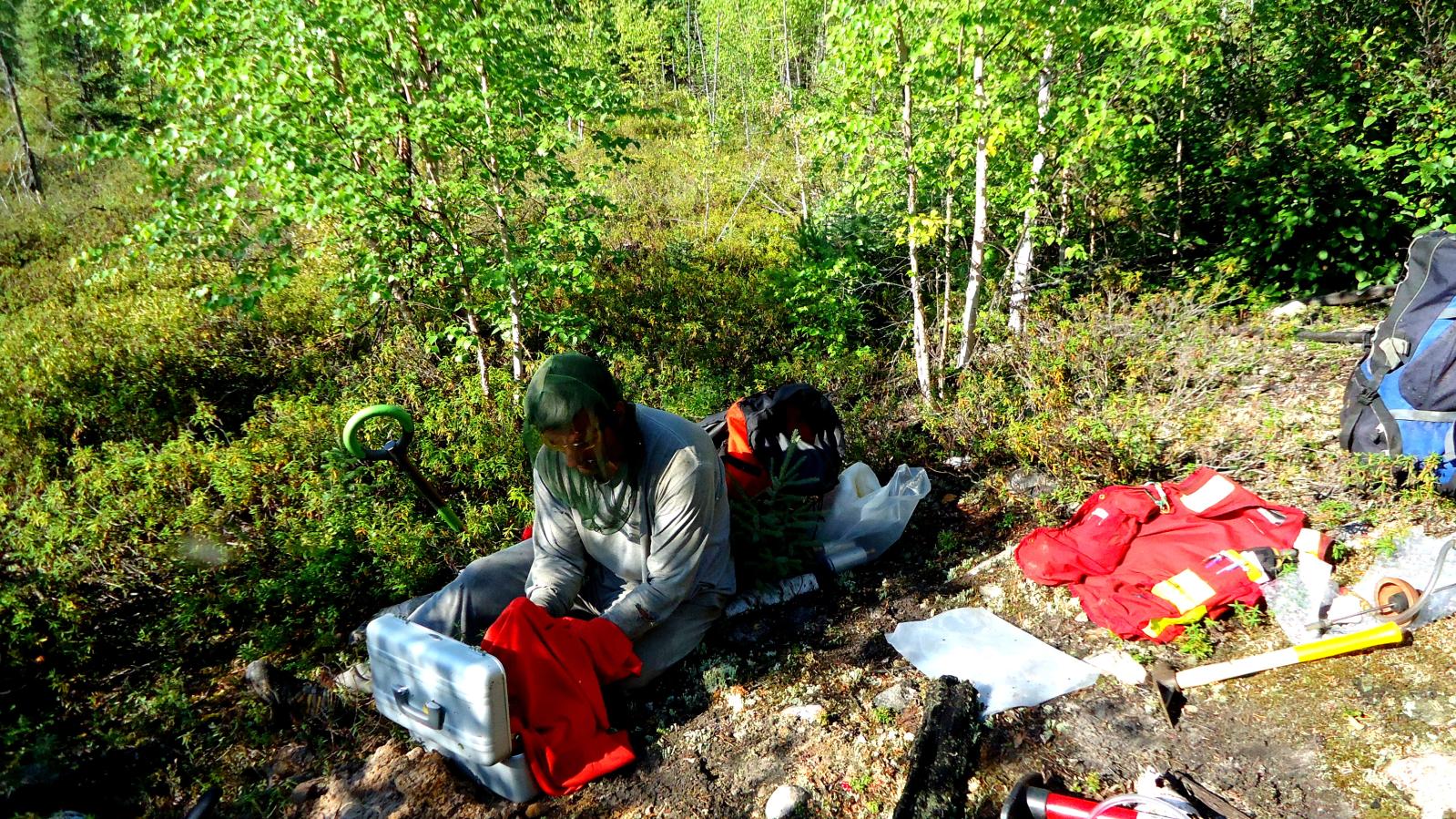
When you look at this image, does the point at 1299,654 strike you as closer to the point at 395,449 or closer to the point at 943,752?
the point at 943,752

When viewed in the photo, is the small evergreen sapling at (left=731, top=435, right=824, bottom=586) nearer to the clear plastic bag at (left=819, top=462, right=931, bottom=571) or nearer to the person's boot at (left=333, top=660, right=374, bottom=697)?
the clear plastic bag at (left=819, top=462, right=931, bottom=571)

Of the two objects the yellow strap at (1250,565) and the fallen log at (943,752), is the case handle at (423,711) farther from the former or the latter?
the yellow strap at (1250,565)

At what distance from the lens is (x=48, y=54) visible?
56.3 feet

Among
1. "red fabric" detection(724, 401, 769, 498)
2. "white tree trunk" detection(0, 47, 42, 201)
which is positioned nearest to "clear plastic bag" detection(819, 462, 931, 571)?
"red fabric" detection(724, 401, 769, 498)

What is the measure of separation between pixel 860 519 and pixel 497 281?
262 centimetres

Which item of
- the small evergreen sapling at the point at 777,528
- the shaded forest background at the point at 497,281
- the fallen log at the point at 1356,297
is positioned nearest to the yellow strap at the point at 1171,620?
the shaded forest background at the point at 497,281

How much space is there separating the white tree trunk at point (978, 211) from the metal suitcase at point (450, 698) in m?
3.62

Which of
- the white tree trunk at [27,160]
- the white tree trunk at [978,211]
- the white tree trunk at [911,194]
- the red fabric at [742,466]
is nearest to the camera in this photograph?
the red fabric at [742,466]

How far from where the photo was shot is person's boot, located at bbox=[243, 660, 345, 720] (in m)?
2.98

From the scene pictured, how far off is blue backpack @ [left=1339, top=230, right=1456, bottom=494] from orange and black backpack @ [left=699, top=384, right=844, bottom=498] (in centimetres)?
248

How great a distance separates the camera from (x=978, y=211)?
4.58m

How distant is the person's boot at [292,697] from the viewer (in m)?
2.98

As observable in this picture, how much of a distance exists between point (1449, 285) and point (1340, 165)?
10.1 ft

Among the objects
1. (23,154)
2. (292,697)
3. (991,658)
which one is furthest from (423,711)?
(23,154)
